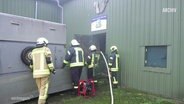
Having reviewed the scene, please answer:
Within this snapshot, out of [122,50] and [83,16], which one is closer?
[122,50]

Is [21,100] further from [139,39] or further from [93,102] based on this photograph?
[139,39]

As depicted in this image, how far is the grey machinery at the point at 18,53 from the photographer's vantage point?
5.84m

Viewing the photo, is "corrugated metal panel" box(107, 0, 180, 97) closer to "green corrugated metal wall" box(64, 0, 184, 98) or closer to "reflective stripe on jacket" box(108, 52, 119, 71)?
"green corrugated metal wall" box(64, 0, 184, 98)

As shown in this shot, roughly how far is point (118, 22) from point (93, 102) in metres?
4.03

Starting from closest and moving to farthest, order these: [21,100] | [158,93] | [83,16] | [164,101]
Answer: [21,100], [164,101], [158,93], [83,16]

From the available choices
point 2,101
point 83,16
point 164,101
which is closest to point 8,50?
point 2,101

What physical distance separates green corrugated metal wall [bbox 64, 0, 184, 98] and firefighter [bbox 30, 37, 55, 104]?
12.2 feet

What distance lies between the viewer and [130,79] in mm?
9109

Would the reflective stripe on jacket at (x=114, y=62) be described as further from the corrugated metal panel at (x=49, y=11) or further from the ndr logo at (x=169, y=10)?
the corrugated metal panel at (x=49, y=11)

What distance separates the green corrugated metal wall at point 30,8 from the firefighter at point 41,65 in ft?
19.2

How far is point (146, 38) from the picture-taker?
838 centimetres

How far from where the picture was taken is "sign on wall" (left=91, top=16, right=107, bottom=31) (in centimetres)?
1061

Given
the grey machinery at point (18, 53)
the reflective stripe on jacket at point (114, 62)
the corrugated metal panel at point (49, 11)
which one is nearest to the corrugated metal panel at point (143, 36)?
the reflective stripe on jacket at point (114, 62)

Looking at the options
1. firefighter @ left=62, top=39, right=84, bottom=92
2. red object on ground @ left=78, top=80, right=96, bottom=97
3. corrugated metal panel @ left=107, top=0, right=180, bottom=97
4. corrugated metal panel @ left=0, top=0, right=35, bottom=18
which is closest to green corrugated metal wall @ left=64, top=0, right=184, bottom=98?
corrugated metal panel @ left=107, top=0, right=180, bottom=97
